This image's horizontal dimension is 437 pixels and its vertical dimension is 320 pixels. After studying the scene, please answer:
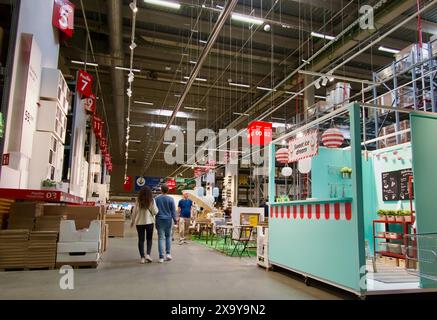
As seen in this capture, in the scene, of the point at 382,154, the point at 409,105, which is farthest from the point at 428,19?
the point at 382,154

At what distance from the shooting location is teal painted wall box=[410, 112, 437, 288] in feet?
14.6

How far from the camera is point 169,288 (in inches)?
170

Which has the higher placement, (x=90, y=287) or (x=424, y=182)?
(x=424, y=182)

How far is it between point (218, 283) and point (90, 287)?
166cm

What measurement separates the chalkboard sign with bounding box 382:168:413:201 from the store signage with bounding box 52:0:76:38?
787cm

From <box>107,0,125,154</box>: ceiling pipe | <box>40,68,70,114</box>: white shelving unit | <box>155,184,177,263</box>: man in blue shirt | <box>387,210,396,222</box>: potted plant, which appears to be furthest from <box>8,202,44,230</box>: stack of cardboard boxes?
<box>387,210,396,222</box>: potted plant

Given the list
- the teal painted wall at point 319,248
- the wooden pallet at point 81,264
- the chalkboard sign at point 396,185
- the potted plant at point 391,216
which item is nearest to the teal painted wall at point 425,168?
the teal painted wall at point 319,248

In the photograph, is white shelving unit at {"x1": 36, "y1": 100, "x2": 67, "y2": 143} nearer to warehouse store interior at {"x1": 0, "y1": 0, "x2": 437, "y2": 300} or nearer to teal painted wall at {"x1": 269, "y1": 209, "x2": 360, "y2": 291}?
warehouse store interior at {"x1": 0, "y1": 0, "x2": 437, "y2": 300}

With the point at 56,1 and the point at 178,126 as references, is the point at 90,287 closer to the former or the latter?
the point at 56,1

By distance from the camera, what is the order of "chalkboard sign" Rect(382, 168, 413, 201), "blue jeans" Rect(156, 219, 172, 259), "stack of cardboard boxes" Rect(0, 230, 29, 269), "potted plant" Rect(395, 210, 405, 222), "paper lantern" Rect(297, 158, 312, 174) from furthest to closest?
1. "paper lantern" Rect(297, 158, 312, 174)
2. "chalkboard sign" Rect(382, 168, 413, 201)
3. "blue jeans" Rect(156, 219, 172, 259)
4. "potted plant" Rect(395, 210, 405, 222)
5. "stack of cardboard boxes" Rect(0, 230, 29, 269)

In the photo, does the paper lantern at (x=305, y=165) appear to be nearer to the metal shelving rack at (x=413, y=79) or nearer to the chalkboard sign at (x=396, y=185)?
the chalkboard sign at (x=396, y=185)

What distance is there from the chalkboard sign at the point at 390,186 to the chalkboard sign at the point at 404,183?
0.30 ft
